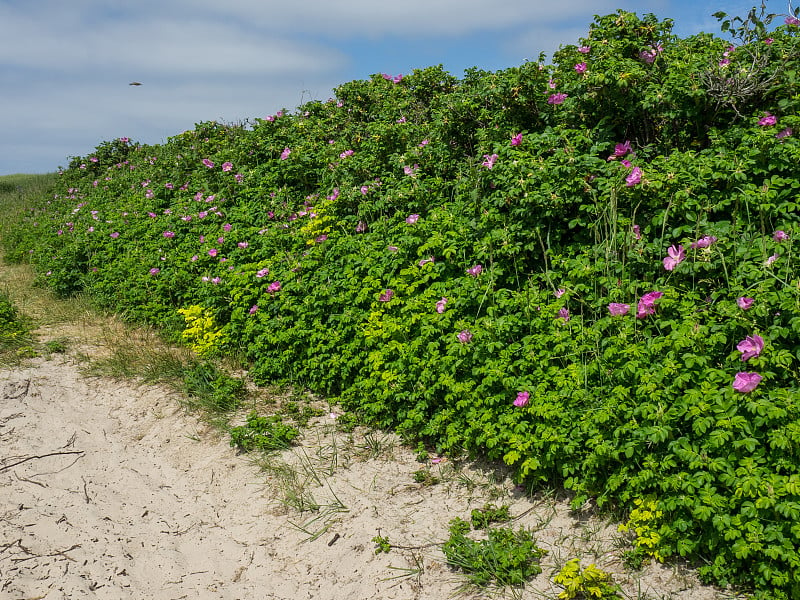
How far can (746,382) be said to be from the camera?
257cm

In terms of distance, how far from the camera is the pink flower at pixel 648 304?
316cm

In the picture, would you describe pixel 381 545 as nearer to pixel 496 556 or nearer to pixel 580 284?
pixel 496 556

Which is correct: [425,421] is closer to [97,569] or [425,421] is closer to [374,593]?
[374,593]

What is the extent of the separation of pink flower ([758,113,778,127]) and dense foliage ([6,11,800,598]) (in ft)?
0.08

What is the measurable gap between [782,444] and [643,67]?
2911 millimetres

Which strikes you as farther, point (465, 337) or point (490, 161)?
point (490, 161)

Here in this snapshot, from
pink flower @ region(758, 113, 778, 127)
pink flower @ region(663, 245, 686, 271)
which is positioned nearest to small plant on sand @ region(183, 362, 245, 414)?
pink flower @ region(663, 245, 686, 271)

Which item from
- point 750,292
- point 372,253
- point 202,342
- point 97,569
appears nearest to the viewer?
point 750,292

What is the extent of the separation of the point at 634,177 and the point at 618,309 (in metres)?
0.94

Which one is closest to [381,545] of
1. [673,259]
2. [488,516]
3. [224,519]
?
[488,516]

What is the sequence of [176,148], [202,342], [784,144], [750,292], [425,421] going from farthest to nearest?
[176,148] → [202,342] → [425,421] → [784,144] → [750,292]

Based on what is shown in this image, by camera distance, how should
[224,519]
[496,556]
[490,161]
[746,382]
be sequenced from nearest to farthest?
1. [746,382]
2. [496,556]
3. [224,519]
4. [490,161]

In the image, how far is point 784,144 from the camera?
340 cm

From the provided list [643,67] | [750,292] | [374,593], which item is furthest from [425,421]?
[643,67]
